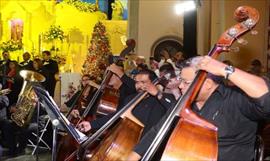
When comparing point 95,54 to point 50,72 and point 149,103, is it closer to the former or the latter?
point 50,72

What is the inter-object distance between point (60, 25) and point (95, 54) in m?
2.11

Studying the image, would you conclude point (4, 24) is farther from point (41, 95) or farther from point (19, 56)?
point (41, 95)

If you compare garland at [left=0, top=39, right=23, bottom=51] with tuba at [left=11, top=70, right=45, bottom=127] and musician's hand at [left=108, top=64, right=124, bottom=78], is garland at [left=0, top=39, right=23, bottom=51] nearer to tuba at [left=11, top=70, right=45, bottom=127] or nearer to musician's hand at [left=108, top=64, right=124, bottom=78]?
tuba at [left=11, top=70, right=45, bottom=127]

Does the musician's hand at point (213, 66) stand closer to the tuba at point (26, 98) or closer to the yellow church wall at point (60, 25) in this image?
the tuba at point (26, 98)

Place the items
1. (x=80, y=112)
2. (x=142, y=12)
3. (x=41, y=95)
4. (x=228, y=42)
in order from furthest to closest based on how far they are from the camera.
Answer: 1. (x=142, y=12)
2. (x=80, y=112)
3. (x=41, y=95)
4. (x=228, y=42)

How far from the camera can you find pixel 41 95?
4176 millimetres

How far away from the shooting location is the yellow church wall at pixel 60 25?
51.6ft

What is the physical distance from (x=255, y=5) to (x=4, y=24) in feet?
30.4

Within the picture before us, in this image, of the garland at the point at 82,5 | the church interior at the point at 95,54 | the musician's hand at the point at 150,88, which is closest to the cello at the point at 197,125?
the church interior at the point at 95,54

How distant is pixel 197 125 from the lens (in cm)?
267

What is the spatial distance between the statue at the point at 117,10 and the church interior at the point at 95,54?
0.13 feet

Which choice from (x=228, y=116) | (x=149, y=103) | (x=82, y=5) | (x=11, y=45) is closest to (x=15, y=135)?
(x=149, y=103)

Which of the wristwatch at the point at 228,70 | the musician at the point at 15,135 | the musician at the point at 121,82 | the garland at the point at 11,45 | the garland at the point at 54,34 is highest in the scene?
the garland at the point at 54,34

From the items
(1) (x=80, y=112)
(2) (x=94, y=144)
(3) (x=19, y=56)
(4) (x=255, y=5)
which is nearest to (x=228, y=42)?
(2) (x=94, y=144)
